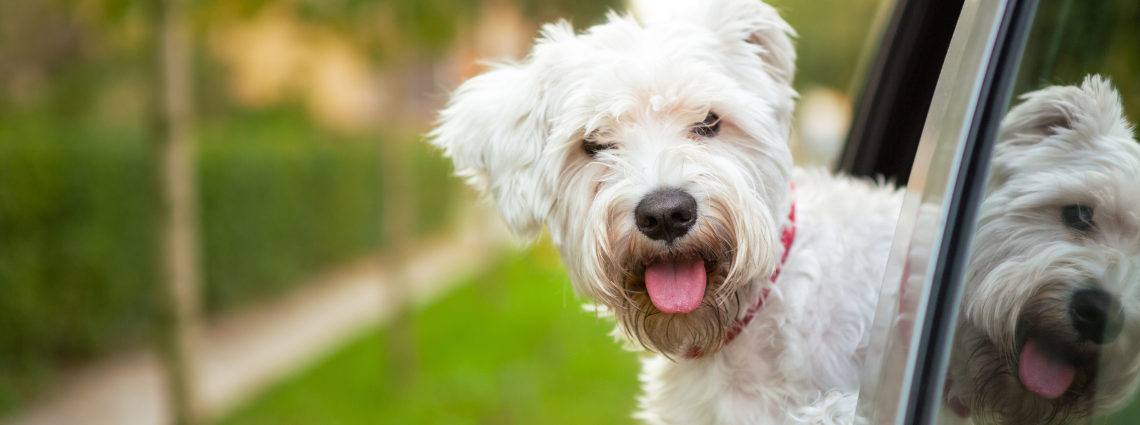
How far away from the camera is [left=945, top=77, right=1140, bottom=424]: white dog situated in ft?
3.64

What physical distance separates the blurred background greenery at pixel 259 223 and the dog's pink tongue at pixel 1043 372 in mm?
1805

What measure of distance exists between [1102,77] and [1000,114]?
0.50 feet

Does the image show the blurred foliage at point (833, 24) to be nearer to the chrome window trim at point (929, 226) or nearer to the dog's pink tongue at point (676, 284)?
the dog's pink tongue at point (676, 284)

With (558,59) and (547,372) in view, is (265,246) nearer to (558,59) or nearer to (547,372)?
(547,372)

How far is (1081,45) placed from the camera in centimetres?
117

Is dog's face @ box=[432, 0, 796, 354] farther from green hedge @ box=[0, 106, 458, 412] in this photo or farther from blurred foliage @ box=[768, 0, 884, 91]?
blurred foliage @ box=[768, 0, 884, 91]

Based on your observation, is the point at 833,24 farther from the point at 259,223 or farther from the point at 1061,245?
the point at 1061,245

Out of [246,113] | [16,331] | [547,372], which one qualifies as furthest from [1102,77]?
[246,113]

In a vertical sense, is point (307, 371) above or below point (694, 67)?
below

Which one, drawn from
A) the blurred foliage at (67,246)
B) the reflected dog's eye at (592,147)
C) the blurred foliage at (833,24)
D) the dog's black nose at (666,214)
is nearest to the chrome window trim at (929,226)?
the dog's black nose at (666,214)

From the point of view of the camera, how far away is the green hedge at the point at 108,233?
6.09 m

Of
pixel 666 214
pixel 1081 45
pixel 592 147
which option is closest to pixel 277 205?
pixel 592 147

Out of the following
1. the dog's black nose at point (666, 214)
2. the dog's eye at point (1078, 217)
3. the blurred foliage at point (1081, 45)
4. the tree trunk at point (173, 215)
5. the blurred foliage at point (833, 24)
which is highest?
the blurred foliage at point (833, 24)

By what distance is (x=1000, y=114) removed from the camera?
47.5 inches
